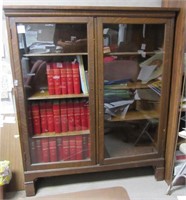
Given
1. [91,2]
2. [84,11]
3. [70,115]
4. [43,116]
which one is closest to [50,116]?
[43,116]

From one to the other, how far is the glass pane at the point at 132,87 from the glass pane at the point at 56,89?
0.20 metres

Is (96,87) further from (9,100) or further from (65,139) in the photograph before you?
(9,100)

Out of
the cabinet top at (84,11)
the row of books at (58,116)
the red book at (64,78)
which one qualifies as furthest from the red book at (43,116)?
the cabinet top at (84,11)

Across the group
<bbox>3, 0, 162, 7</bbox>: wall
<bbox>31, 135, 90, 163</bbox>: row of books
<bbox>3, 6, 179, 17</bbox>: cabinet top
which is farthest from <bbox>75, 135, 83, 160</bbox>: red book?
<bbox>3, 0, 162, 7</bbox>: wall

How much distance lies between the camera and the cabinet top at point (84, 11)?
1.44 meters

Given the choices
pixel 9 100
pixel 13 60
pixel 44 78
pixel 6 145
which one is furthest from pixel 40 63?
pixel 6 145

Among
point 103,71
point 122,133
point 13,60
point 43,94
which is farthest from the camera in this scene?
point 122,133

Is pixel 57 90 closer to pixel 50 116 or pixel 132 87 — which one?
pixel 50 116

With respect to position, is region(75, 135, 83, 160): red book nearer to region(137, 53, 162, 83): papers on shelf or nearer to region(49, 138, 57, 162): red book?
region(49, 138, 57, 162): red book

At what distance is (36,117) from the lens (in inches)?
71.0

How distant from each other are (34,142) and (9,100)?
17.2 inches

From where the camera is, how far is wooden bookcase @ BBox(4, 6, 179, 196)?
1565 millimetres

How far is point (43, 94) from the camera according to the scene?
70.4 inches

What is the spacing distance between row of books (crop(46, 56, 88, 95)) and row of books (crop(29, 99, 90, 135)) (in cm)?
11
